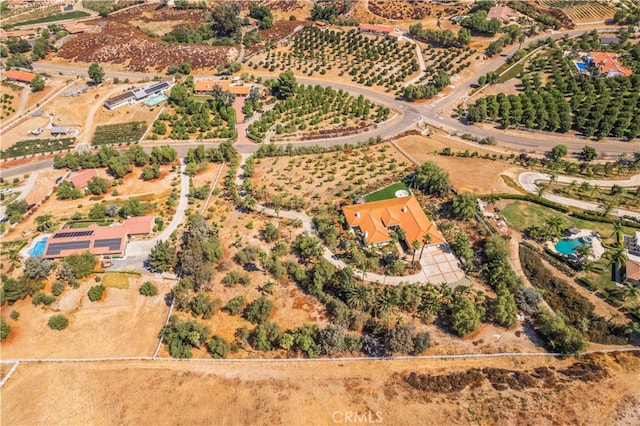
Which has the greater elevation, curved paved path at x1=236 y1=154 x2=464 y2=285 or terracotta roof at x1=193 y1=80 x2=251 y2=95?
terracotta roof at x1=193 y1=80 x2=251 y2=95

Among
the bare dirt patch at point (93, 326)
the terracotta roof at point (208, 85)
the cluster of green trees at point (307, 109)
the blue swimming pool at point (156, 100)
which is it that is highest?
the terracotta roof at point (208, 85)

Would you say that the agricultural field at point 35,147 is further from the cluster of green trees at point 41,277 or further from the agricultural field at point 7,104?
the cluster of green trees at point 41,277

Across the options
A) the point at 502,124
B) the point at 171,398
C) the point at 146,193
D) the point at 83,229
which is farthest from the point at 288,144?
the point at 171,398

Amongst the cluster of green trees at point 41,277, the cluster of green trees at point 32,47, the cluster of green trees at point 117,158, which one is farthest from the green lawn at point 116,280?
the cluster of green trees at point 32,47

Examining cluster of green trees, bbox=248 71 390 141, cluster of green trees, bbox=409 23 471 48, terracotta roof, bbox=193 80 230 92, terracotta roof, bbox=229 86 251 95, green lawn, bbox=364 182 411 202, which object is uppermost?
cluster of green trees, bbox=409 23 471 48

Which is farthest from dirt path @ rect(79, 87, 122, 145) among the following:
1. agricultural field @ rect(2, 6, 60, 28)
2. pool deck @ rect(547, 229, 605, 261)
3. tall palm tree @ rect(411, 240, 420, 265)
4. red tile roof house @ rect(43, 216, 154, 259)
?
pool deck @ rect(547, 229, 605, 261)

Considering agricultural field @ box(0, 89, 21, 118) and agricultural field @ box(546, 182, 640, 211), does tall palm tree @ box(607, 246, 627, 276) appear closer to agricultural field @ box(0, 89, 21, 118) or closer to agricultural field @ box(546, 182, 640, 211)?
agricultural field @ box(546, 182, 640, 211)

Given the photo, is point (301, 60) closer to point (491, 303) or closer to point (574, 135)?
point (574, 135)
